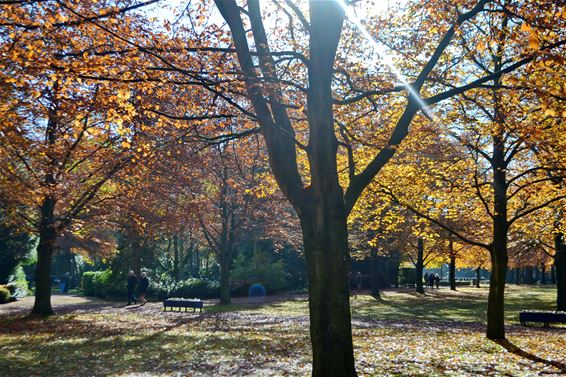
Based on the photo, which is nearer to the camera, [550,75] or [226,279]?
[550,75]

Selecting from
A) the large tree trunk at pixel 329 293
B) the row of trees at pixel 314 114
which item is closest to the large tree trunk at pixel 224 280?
the row of trees at pixel 314 114

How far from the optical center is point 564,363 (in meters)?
9.35

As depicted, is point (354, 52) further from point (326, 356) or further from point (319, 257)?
point (326, 356)

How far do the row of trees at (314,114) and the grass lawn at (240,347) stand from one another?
202 cm

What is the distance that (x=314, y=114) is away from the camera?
7266 mm

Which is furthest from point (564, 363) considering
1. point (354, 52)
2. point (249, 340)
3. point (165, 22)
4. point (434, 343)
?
point (165, 22)

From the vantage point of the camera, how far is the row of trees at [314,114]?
728 centimetres

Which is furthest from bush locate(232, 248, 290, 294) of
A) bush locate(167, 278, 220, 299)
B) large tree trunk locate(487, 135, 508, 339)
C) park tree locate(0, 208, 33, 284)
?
large tree trunk locate(487, 135, 508, 339)

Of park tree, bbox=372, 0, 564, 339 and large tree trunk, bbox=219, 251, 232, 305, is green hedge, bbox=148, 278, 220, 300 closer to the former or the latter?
large tree trunk, bbox=219, 251, 232, 305

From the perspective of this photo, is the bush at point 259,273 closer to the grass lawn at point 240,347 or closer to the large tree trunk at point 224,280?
the large tree trunk at point 224,280

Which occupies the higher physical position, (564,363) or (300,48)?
(300,48)

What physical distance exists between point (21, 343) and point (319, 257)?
9120 mm

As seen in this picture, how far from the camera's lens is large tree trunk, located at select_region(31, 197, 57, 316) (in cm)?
1876

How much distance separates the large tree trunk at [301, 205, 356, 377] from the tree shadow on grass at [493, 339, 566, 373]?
4594 mm
